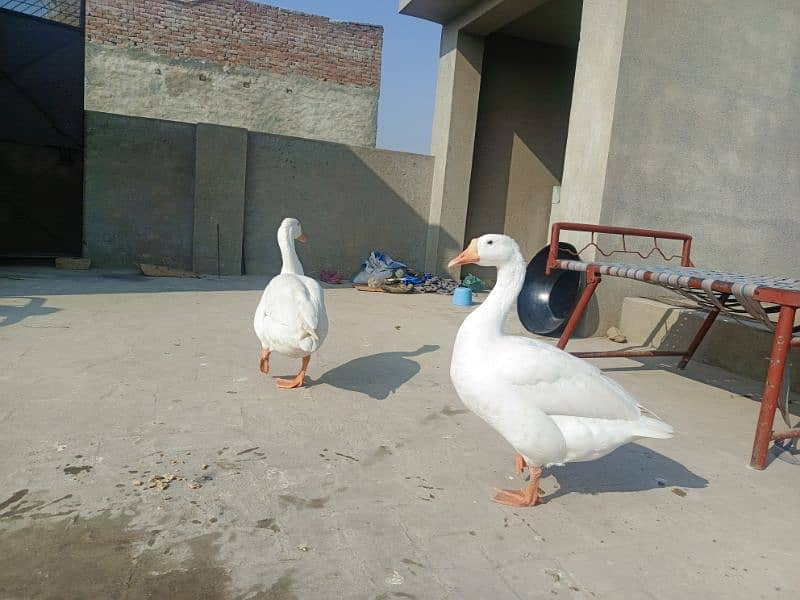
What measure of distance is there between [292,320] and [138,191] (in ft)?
22.7

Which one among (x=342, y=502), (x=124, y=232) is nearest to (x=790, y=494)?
(x=342, y=502)

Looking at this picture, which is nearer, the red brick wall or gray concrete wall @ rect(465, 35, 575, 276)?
gray concrete wall @ rect(465, 35, 575, 276)

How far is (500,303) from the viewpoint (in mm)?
2553

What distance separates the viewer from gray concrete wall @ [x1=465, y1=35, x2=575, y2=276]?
10469mm

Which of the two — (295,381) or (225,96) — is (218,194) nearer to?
(225,96)

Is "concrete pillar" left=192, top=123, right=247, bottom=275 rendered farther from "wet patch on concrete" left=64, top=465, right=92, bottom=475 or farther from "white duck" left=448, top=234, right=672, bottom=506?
"white duck" left=448, top=234, right=672, bottom=506

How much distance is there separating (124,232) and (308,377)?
6534 mm

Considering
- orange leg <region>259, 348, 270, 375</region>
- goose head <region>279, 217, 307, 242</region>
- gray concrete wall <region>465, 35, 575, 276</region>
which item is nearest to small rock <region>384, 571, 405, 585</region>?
orange leg <region>259, 348, 270, 375</region>

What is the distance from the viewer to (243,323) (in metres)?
5.60

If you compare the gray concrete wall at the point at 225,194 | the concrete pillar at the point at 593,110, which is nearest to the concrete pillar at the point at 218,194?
the gray concrete wall at the point at 225,194

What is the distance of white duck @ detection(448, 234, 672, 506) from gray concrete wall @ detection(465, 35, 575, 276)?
8.45 m

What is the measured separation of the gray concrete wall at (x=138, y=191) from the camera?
8.90 meters

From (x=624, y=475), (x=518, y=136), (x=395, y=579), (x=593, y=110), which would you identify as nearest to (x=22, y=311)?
(x=395, y=579)

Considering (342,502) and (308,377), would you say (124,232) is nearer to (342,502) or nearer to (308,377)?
(308,377)
